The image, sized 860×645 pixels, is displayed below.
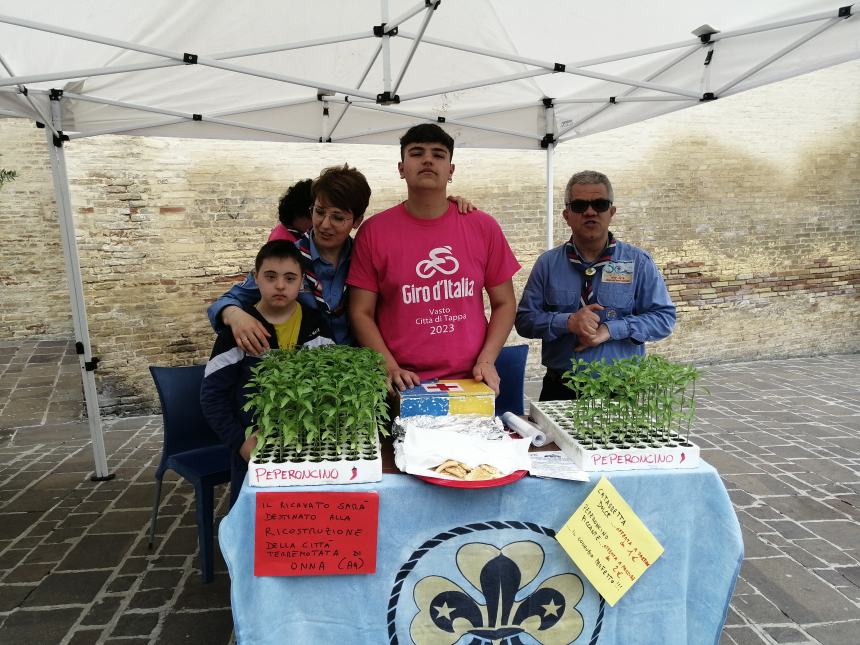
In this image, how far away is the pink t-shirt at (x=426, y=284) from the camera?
2.57 metres

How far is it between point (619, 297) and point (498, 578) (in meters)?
1.60

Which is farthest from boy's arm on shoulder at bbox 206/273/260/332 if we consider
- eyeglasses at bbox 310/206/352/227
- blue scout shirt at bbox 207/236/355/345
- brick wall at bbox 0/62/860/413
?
brick wall at bbox 0/62/860/413

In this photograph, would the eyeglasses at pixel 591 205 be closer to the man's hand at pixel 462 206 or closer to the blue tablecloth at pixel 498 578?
the man's hand at pixel 462 206

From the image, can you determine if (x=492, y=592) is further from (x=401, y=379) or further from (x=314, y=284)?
(x=314, y=284)

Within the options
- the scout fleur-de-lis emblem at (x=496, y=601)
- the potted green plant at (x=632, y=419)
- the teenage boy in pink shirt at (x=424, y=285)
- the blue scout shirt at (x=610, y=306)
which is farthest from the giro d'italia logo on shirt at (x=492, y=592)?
the blue scout shirt at (x=610, y=306)

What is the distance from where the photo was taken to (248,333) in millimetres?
2260

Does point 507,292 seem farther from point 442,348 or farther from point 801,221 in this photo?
point 801,221

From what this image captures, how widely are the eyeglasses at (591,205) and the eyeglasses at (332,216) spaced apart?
1107mm

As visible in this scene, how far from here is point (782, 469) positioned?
482 centimetres

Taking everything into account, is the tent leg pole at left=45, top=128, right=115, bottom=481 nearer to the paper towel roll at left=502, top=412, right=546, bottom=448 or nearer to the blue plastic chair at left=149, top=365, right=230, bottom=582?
the blue plastic chair at left=149, top=365, right=230, bottom=582

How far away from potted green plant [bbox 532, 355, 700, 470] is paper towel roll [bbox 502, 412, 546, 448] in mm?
71

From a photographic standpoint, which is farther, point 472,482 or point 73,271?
point 73,271

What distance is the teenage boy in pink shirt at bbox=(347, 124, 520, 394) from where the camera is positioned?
2564mm

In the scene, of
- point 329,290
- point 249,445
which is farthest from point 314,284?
point 249,445
